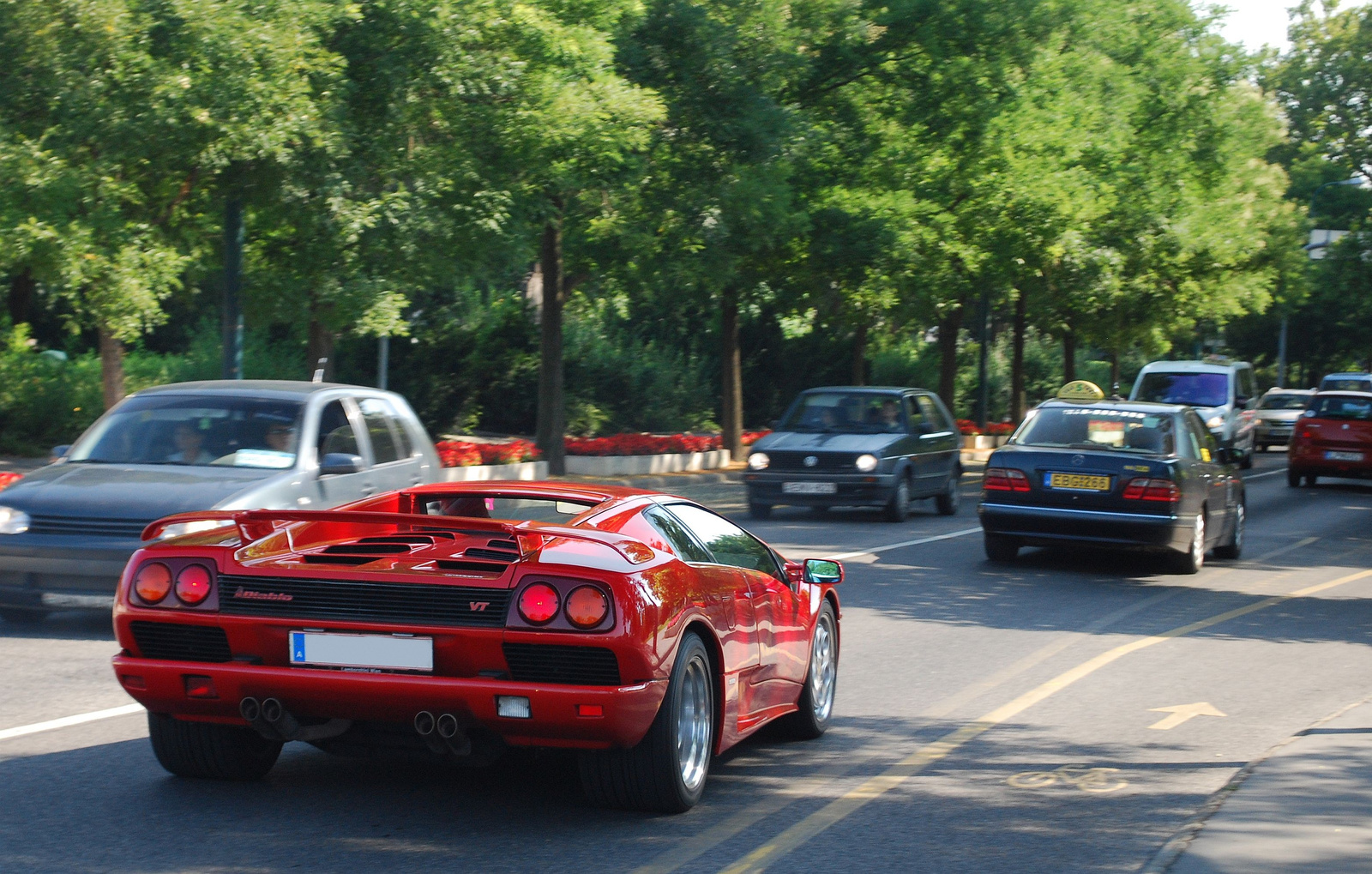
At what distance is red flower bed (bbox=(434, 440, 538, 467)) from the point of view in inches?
941

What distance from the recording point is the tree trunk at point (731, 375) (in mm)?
29422

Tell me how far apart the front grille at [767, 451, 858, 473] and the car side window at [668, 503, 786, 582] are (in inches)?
438

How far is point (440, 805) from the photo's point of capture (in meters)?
5.82

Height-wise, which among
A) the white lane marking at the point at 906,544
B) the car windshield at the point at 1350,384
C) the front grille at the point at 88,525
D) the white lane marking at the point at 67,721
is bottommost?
the white lane marking at the point at 906,544

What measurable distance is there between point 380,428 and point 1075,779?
6.55m

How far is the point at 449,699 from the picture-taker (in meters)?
5.14

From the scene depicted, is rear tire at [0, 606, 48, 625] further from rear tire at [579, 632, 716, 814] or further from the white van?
the white van

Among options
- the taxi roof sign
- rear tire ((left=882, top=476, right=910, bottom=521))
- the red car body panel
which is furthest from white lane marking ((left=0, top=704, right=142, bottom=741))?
the taxi roof sign

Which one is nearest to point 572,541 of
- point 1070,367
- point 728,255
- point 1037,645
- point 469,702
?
point 469,702

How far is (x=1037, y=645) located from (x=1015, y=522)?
4.03 metres

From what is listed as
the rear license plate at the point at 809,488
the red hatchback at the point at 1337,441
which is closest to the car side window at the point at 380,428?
the rear license plate at the point at 809,488

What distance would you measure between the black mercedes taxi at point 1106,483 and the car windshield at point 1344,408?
13.5 metres

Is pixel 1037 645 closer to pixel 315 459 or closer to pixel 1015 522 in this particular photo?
pixel 1015 522

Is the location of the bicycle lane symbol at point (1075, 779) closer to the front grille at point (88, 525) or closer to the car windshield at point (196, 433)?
the front grille at point (88, 525)
